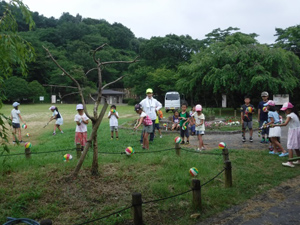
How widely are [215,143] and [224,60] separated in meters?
13.2

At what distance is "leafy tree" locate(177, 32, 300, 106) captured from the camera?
20.0 m

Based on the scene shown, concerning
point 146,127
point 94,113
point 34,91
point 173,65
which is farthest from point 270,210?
point 34,91

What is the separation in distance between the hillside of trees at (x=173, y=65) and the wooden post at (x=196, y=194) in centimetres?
333

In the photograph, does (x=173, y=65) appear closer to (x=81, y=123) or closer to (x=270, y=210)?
(x=81, y=123)

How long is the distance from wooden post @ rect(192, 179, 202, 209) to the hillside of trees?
10.9 ft

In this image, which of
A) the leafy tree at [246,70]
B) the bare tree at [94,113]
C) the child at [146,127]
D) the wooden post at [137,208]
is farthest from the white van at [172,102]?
the wooden post at [137,208]

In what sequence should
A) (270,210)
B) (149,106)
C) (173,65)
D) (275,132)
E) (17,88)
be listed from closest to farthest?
(270,210) → (275,132) → (149,106) → (17,88) → (173,65)

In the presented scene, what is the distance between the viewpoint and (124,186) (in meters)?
5.34

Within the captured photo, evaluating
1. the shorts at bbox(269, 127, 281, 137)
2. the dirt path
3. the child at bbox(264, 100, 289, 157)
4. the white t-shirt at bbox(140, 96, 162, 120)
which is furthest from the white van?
the dirt path

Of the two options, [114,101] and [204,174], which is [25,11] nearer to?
[204,174]

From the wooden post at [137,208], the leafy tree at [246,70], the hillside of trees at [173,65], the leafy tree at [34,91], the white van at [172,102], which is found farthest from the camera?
the leafy tree at [34,91]

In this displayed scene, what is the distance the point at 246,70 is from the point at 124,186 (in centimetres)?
1757

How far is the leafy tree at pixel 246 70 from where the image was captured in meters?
20.0

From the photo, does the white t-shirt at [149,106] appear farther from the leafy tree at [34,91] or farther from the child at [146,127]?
the leafy tree at [34,91]
